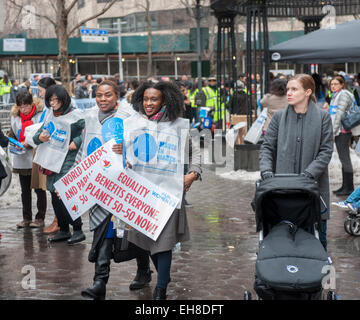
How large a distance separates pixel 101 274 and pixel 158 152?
121 cm

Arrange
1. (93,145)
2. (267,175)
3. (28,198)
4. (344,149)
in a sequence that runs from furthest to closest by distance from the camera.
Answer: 1. (344,149)
2. (28,198)
3. (93,145)
4. (267,175)

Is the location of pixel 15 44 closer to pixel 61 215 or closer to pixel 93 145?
pixel 61 215

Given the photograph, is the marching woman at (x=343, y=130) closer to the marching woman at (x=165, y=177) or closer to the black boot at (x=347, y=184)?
the black boot at (x=347, y=184)

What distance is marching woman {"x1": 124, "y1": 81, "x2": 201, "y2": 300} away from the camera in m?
5.65

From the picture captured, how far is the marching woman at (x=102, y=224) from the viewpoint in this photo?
6.03m

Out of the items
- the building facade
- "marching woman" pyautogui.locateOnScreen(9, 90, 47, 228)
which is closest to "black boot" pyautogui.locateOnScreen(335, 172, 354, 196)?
"marching woman" pyautogui.locateOnScreen(9, 90, 47, 228)

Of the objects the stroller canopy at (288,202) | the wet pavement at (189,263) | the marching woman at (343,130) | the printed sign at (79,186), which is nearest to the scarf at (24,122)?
the wet pavement at (189,263)

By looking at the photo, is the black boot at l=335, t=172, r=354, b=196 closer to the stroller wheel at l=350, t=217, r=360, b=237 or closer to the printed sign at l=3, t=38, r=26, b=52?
the stroller wheel at l=350, t=217, r=360, b=237

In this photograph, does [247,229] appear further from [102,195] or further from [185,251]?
[102,195]

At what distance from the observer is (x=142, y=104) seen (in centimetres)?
593

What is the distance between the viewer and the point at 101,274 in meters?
6.03

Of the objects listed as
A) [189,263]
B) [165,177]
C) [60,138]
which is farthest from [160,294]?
[60,138]

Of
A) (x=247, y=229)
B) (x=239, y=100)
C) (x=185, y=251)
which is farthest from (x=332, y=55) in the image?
(x=239, y=100)

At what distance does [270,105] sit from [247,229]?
350 cm
